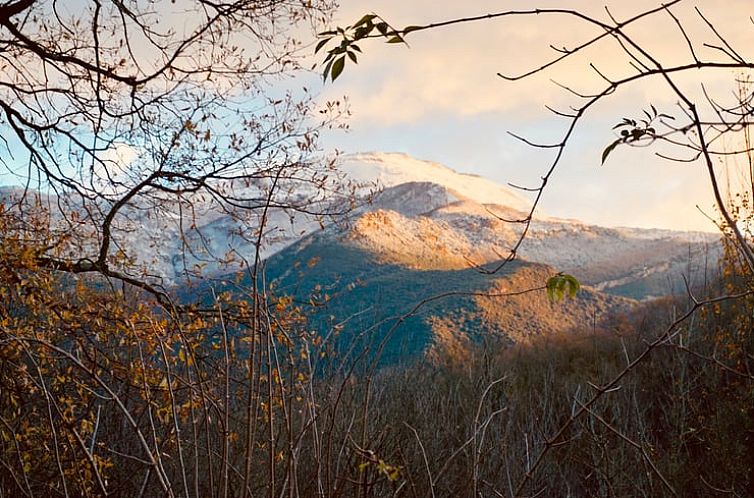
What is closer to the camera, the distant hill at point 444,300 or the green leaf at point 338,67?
the green leaf at point 338,67

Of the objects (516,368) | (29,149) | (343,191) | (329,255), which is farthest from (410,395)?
(329,255)

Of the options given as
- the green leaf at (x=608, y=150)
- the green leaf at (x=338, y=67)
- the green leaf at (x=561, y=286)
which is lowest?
the green leaf at (x=561, y=286)

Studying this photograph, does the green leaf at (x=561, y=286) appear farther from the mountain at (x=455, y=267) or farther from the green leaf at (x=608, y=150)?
the mountain at (x=455, y=267)

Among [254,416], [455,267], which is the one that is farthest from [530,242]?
[254,416]

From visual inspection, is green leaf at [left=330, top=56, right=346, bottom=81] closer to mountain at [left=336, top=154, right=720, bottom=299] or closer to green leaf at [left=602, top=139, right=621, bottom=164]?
green leaf at [left=602, top=139, right=621, bottom=164]

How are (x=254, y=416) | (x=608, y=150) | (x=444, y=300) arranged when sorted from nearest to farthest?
(x=608, y=150), (x=254, y=416), (x=444, y=300)

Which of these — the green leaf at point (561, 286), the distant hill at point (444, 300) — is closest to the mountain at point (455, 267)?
the distant hill at point (444, 300)

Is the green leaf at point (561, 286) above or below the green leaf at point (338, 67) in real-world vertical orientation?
below

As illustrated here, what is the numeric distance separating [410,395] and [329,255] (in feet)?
60.9

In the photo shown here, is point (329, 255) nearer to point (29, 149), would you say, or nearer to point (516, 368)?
point (516, 368)

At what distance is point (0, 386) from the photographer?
491 cm

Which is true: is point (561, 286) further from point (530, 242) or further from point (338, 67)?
point (530, 242)

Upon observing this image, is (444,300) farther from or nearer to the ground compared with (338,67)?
nearer to the ground

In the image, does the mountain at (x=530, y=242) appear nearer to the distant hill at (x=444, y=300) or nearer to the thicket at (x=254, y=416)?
the distant hill at (x=444, y=300)
